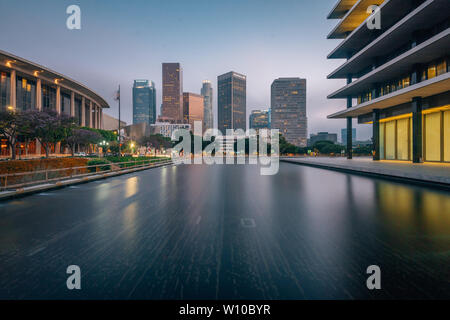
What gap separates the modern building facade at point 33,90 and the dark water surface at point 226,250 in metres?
45.7

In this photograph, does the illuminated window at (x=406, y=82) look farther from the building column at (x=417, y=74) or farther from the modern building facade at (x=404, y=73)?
the building column at (x=417, y=74)

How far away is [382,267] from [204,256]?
2.83 m

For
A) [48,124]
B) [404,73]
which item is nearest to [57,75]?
[48,124]

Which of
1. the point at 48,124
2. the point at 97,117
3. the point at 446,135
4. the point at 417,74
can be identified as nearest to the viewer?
the point at 446,135

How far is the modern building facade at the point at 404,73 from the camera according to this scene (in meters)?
20.3

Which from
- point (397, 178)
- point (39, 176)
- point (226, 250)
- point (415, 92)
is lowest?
point (226, 250)

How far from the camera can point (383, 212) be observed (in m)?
6.94

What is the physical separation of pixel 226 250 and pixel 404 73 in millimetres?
32892

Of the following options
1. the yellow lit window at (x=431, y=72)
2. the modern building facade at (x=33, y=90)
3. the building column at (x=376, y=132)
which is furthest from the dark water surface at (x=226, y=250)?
the modern building facade at (x=33, y=90)

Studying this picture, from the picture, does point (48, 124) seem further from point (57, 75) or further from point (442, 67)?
point (442, 67)

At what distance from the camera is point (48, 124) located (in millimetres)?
36062

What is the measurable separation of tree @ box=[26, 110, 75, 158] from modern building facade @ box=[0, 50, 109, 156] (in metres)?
3.36

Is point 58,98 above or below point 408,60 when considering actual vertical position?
above
